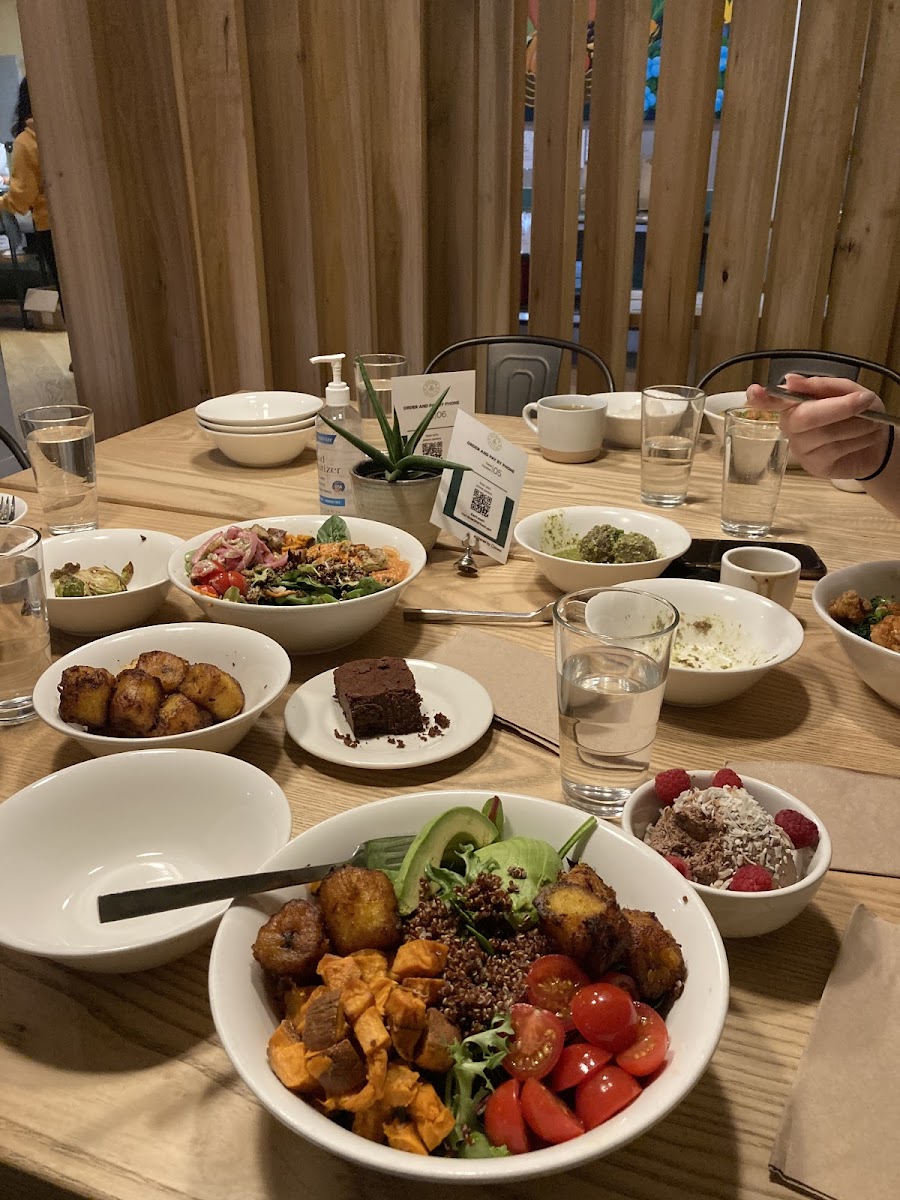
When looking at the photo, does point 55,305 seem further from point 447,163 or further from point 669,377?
point 669,377

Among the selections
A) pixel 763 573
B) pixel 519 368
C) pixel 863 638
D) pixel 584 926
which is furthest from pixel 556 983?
pixel 519 368

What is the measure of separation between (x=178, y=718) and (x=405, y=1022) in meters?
0.50

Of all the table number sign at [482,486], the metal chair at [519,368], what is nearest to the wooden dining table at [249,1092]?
the table number sign at [482,486]

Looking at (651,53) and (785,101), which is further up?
(651,53)

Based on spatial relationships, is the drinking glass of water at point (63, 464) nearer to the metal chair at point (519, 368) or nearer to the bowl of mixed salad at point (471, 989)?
the bowl of mixed salad at point (471, 989)

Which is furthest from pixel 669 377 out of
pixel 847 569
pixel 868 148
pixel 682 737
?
pixel 682 737

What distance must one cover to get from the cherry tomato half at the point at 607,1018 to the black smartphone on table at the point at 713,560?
2.94 feet

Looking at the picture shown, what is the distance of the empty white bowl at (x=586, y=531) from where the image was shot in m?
1.36

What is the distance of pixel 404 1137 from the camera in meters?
0.52

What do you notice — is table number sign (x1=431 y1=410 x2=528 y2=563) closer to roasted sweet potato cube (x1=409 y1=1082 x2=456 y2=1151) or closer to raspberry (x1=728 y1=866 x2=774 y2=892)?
Answer: raspberry (x1=728 y1=866 x2=774 y2=892)

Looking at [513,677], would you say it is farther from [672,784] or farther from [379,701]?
[672,784]

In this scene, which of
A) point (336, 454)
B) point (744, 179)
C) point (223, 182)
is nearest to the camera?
point (336, 454)

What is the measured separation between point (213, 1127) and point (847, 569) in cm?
104

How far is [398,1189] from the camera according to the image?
571mm
